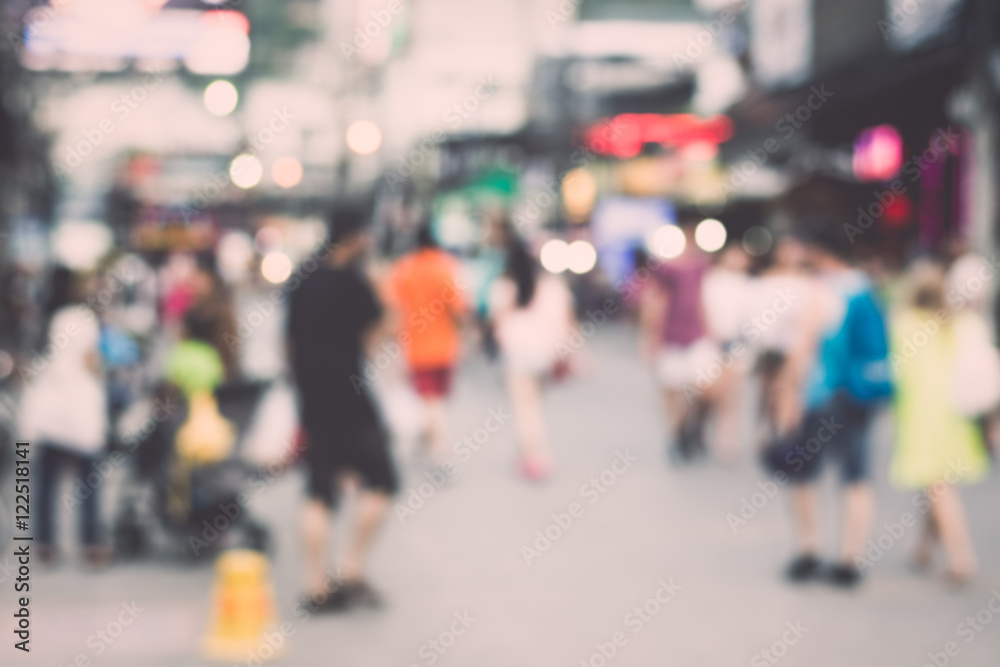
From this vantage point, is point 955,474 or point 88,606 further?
point 955,474

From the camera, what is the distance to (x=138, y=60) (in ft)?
50.1

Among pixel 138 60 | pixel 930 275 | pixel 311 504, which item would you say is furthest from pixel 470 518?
pixel 138 60

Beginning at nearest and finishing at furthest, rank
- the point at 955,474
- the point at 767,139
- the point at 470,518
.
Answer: the point at 955,474 → the point at 470,518 → the point at 767,139

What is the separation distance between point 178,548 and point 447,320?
10.9 ft

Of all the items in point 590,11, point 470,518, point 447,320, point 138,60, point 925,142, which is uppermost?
point 590,11

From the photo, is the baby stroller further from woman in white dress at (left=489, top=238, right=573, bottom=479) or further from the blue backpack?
the blue backpack

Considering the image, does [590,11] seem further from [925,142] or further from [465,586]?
[465,586]

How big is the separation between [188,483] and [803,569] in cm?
347

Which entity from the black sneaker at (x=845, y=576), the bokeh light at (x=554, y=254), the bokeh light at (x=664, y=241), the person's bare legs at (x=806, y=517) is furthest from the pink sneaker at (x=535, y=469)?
the bokeh light at (x=664, y=241)

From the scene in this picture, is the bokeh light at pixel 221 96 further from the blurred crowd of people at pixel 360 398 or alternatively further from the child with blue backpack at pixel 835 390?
the child with blue backpack at pixel 835 390

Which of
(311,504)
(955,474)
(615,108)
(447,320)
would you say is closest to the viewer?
(311,504)

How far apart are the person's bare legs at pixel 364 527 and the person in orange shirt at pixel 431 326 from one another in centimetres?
380

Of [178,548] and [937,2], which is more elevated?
[937,2]

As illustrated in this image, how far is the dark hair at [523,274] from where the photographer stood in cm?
948
